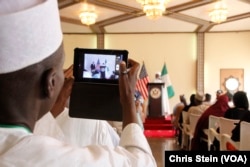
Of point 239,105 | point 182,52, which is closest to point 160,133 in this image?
point 182,52

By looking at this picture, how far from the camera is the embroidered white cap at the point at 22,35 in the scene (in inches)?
28.7

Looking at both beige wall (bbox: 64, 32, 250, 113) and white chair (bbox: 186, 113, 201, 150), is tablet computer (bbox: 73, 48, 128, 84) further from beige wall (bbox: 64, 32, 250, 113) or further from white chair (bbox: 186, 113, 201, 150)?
beige wall (bbox: 64, 32, 250, 113)

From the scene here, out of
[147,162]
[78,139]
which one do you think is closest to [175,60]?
[78,139]

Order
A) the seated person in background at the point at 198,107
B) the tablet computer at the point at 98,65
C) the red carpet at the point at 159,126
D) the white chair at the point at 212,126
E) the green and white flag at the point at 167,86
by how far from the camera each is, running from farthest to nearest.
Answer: the green and white flag at the point at 167,86 < the red carpet at the point at 159,126 < the seated person in background at the point at 198,107 < the white chair at the point at 212,126 < the tablet computer at the point at 98,65

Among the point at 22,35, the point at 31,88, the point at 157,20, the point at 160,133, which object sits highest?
the point at 157,20

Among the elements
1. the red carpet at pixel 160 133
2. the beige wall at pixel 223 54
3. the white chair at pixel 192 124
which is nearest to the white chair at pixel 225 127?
the white chair at pixel 192 124

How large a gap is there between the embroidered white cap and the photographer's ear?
0.11 feet

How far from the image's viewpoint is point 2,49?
2.41ft

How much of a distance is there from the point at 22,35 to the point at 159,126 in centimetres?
973

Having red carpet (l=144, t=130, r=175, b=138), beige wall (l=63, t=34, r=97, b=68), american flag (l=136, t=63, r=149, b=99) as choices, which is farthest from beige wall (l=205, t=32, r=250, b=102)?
beige wall (l=63, t=34, r=97, b=68)

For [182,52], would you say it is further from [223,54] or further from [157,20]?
[157,20]

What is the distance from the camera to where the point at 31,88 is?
76 centimetres

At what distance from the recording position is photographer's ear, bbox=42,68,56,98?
76cm

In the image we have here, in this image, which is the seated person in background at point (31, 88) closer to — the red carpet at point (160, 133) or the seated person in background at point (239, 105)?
the seated person in background at point (239, 105)
